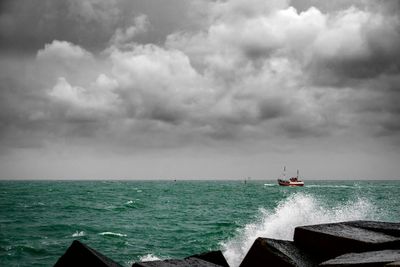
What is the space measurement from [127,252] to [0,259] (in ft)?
13.4

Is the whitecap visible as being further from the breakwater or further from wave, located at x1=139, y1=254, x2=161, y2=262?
the breakwater

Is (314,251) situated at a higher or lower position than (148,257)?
higher

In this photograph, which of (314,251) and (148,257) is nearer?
(314,251)

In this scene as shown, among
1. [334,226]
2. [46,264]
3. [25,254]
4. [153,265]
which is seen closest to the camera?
[153,265]

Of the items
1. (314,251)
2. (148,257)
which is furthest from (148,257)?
(314,251)

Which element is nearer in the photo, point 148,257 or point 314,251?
point 314,251

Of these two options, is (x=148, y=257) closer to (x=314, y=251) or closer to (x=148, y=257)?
(x=148, y=257)

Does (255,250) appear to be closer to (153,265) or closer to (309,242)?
(309,242)

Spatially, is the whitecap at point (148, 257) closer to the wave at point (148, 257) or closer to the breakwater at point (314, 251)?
the wave at point (148, 257)

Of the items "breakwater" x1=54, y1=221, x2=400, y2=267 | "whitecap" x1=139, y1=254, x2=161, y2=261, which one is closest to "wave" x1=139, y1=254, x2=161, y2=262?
"whitecap" x1=139, y1=254, x2=161, y2=261

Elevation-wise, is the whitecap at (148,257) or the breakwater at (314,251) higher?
the breakwater at (314,251)

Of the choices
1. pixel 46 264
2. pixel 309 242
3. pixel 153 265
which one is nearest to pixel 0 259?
pixel 46 264

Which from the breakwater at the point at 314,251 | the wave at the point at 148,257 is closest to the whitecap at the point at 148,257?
the wave at the point at 148,257

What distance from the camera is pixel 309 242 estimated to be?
4.75 meters
